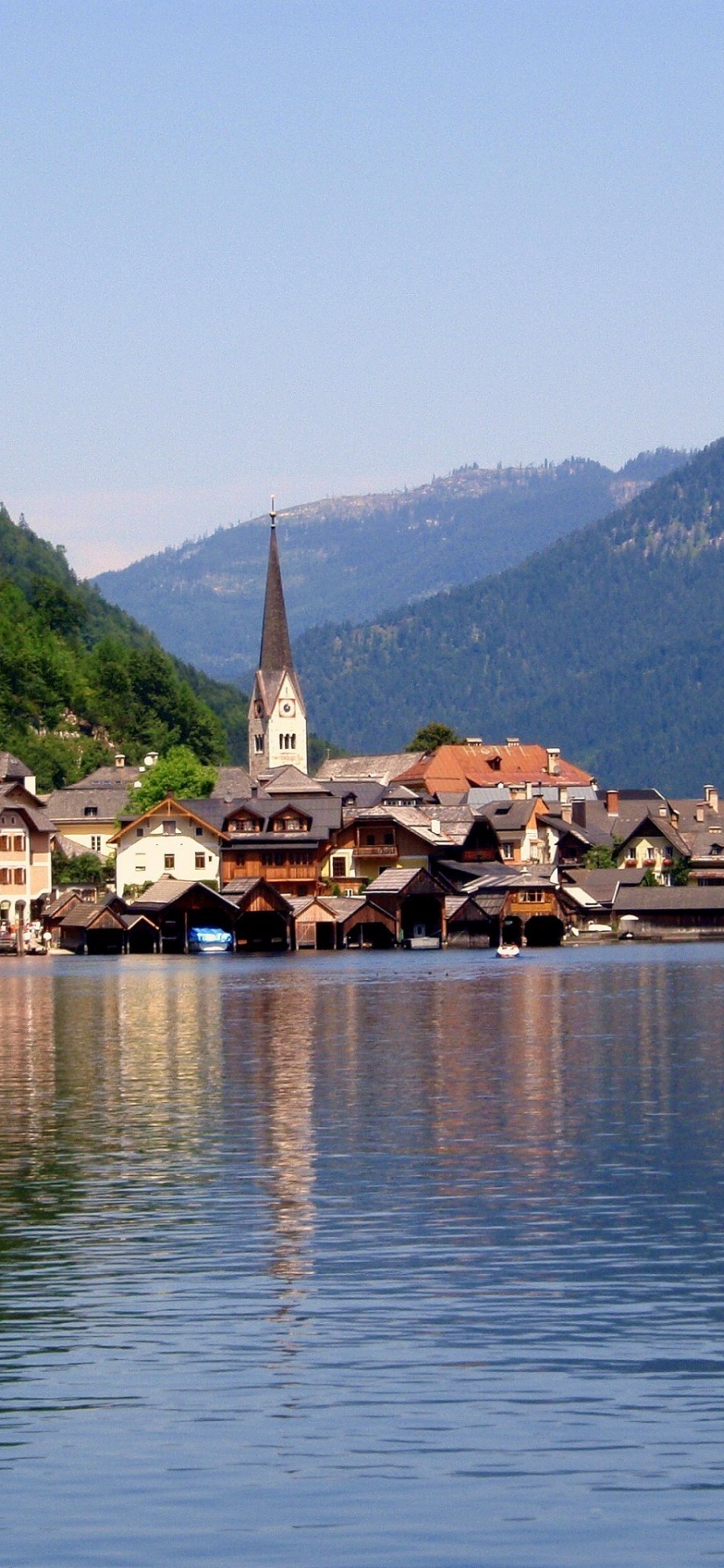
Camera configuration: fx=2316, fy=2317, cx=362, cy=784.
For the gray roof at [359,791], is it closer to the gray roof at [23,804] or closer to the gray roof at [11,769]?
the gray roof at [23,804]

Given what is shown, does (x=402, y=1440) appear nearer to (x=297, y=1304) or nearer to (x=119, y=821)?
(x=297, y=1304)

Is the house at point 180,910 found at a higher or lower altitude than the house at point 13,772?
lower

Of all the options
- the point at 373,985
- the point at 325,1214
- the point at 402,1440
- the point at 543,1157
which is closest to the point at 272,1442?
the point at 402,1440

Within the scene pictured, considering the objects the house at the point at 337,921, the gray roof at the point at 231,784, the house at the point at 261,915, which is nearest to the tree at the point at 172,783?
the gray roof at the point at 231,784

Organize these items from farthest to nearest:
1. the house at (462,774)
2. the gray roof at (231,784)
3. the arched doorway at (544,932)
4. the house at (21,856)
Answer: the house at (462,774) < the gray roof at (231,784) < the house at (21,856) < the arched doorway at (544,932)

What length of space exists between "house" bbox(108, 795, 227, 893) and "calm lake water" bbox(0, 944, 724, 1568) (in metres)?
89.1

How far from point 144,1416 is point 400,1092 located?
24886mm

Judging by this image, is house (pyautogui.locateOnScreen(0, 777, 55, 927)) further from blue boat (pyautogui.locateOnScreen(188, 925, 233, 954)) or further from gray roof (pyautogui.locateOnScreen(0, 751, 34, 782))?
blue boat (pyautogui.locateOnScreen(188, 925, 233, 954))

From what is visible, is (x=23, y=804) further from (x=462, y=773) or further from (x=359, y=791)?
(x=462, y=773)

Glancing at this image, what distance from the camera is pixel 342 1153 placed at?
1359 inches

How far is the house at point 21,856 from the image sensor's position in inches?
5428

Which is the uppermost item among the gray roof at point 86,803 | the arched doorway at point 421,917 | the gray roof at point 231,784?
the gray roof at point 231,784

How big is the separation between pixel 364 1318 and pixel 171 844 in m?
117

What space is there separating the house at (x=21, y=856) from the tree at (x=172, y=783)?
42.7 ft
